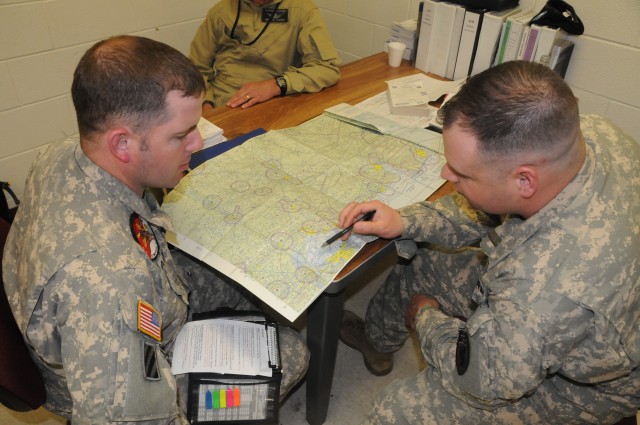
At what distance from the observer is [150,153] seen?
35.7 inches

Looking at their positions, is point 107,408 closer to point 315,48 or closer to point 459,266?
point 459,266

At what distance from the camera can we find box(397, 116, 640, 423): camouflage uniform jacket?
0.83 metres

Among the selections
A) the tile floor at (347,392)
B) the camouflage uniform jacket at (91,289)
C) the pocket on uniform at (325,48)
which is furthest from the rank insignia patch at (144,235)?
the pocket on uniform at (325,48)

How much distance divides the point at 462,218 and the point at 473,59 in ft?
2.88

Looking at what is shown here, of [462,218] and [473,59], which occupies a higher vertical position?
[473,59]

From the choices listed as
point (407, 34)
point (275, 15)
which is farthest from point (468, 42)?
point (275, 15)

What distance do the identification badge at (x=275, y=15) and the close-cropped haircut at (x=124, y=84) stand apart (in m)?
1.24

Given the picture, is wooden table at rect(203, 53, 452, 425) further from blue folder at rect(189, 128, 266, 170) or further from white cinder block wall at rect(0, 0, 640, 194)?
white cinder block wall at rect(0, 0, 640, 194)

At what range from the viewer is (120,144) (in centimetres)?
88

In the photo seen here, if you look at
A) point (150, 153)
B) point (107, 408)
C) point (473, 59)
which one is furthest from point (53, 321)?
point (473, 59)

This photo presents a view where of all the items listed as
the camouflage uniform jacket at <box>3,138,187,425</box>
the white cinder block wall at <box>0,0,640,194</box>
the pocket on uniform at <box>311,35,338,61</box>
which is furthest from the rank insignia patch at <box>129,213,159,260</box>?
the white cinder block wall at <box>0,0,640,194</box>

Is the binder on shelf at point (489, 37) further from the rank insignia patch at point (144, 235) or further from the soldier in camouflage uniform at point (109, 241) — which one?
the rank insignia patch at point (144, 235)

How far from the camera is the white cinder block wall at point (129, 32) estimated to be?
1707mm

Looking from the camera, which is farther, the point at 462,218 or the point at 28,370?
the point at 462,218
